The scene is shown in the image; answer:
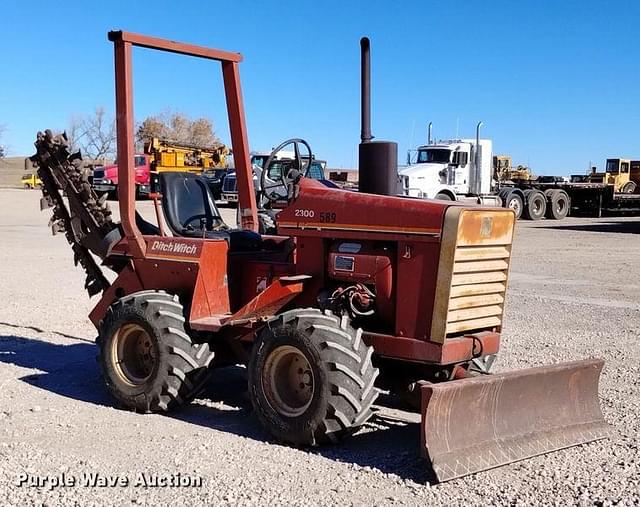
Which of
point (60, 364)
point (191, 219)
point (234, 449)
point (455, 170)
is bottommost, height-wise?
point (60, 364)

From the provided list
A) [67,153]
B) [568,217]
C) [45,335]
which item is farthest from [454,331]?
[568,217]

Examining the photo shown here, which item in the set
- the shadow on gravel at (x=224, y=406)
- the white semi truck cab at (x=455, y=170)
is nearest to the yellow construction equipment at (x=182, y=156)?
the white semi truck cab at (x=455, y=170)

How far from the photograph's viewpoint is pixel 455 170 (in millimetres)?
30875

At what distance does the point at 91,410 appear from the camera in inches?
266

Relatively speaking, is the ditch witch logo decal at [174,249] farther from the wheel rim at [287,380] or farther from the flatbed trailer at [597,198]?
the flatbed trailer at [597,198]

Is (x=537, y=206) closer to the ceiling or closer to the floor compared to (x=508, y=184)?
closer to the floor

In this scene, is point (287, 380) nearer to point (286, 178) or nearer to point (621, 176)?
point (286, 178)

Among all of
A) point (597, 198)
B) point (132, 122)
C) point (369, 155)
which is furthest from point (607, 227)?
point (132, 122)

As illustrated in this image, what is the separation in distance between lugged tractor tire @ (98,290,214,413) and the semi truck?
18.3 m

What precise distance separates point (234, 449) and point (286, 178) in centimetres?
214

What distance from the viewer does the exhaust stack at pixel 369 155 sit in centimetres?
633

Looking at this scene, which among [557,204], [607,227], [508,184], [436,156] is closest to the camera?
[436,156]

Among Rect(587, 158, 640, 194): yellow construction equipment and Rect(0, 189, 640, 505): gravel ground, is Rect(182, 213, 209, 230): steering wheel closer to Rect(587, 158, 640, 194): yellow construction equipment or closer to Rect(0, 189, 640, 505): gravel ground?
Rect(0, 189, 640, 505): gravel ground

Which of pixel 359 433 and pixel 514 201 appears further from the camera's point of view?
pixel 514 201
